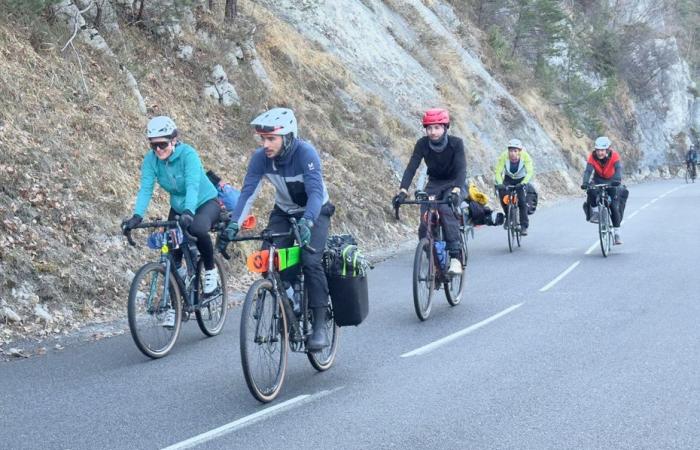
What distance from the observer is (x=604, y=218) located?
1592 cm

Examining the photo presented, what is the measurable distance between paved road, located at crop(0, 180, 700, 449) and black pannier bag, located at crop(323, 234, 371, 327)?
1.71 ft

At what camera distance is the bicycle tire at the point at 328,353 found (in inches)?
300

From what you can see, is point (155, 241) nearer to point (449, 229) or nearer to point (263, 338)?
point (263, 338)

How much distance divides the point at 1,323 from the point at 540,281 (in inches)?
281

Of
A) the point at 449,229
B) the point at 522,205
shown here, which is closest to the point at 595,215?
the point at 522,205

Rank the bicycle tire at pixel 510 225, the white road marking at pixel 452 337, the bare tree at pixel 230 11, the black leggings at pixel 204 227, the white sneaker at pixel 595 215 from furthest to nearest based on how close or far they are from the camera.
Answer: the bare tree at pixel 230 11
the bicycle tire at pixel 510 225
the white sneaker at pixel 595 215
the black leggings at pixel 204 227
the white road marking at pixel 452 337

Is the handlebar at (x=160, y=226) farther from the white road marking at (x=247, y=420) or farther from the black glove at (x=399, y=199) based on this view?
the black glove at (x=399, y=199)

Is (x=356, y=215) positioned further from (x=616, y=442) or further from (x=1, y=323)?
(x=616, y=442)

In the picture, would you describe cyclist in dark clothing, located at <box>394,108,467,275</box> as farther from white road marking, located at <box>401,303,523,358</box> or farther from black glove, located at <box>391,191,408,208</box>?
white road marking, located at <box>401,303,523,358</box>

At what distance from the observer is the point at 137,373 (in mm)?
7754

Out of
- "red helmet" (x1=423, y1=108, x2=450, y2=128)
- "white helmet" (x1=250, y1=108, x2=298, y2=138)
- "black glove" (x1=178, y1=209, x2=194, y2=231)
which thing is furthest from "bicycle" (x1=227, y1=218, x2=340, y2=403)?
"red helmet" (x1=423, y1=108, x2=450, y2=128)

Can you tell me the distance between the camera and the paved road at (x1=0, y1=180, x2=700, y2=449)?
598 cm

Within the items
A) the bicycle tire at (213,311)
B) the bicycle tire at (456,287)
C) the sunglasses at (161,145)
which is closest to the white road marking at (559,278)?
the bicycle tire at (456,287)

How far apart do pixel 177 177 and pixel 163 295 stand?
115 centimetres
